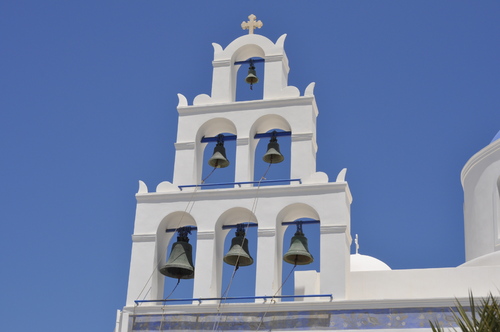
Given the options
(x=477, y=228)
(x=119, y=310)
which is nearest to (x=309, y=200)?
(x=119, y=310)

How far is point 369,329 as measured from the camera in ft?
58.6

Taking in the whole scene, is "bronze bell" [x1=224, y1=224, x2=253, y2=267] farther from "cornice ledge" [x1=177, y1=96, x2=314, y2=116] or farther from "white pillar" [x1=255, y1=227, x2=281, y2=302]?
"cornice ledge" [x1=177, y1=96, x2=314, y2=116]

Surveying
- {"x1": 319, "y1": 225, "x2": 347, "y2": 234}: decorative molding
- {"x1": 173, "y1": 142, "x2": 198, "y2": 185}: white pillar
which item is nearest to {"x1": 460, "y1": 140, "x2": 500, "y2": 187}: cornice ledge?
{"x1": 319, "y1": 225, "x2": 347, "y2": 234}: decorative molding

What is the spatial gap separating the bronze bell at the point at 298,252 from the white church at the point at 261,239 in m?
0.02

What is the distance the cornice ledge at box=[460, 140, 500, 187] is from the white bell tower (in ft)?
14.7

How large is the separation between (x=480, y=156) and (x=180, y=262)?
24.4 ft

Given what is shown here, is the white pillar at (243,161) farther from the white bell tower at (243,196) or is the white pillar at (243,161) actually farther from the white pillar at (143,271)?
the white pillar at (143,271)

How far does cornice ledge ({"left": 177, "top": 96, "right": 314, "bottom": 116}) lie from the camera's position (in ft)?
66.9

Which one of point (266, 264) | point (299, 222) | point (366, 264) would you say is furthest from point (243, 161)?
point (366, 264)

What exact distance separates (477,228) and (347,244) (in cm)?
491

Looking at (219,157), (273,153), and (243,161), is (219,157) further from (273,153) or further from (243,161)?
(273,153)

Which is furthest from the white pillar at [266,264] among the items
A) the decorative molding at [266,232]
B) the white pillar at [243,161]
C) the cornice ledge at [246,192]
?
the white pillar at [243,161]

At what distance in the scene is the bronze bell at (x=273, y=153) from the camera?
20406 mm

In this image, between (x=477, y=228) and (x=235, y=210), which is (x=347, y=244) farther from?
(x=477, y=228)
